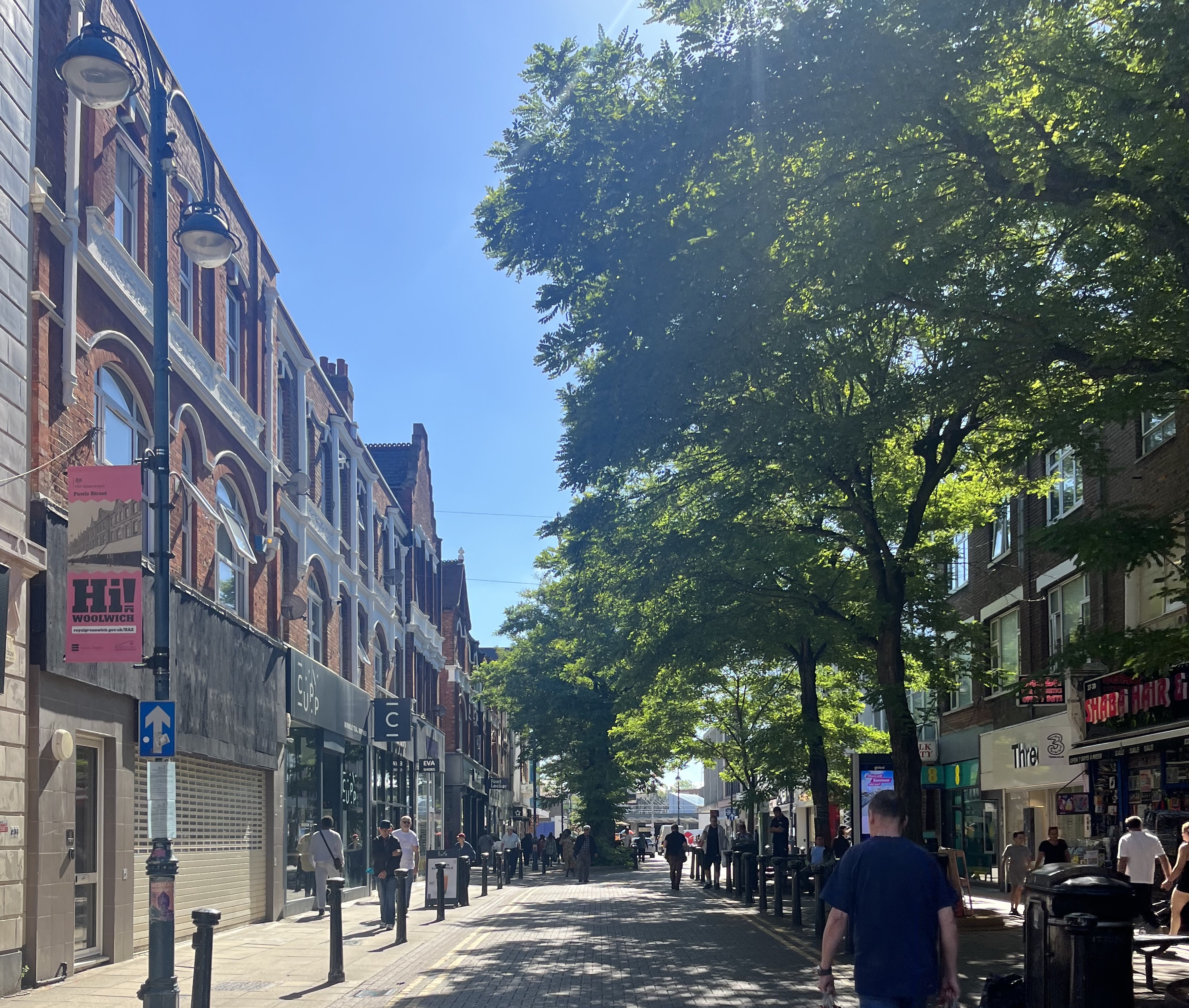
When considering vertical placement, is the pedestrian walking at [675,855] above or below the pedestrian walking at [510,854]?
above

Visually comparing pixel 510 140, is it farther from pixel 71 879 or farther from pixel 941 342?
pixel 71 879

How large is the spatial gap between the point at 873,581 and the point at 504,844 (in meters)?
21.9

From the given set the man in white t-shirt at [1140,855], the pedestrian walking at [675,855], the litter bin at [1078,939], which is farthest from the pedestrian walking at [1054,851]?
the litter bin at [1078,939]

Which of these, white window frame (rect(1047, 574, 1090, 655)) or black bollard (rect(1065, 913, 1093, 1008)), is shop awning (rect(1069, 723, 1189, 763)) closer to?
white window frame (rect(1047, 574, 1090, 655))

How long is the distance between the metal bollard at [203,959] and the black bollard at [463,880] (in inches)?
581

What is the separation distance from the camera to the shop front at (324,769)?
24.0 m

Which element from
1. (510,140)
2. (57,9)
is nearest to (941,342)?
(510,140)

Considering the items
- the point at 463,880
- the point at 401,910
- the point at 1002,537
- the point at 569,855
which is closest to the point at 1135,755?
the point at 1002,537

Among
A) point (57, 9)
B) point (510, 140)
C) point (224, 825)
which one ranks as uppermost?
point (57, 9)

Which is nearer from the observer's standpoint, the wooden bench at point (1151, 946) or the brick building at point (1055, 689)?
the wooden bench at point (1151, 946)

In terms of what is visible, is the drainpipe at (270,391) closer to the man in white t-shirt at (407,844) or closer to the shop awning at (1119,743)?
the man in white t-shirt at (407,844)

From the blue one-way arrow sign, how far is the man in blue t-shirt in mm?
6192

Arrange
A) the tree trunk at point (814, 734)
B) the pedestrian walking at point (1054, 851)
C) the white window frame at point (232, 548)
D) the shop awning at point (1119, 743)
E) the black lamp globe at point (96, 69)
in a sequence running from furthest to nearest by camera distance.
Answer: the tree trunk at point (814, 734), the pedestrian walking at point (1054, 851), the shop awning at point (1119, 743), the white window frame at point (232, 548), the black lamp globe at point (96, 69)

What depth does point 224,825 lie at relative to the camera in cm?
1997
